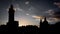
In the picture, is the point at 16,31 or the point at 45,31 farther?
the point at 45,31

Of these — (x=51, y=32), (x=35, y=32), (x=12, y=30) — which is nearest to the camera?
(x=12, y=30)

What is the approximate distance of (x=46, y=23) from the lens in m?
80.3

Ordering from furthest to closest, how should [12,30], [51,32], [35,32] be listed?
[51,32], [35,32], [12,30]

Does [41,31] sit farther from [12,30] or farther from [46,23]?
[12,30]

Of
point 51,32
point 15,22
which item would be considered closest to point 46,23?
point 51,32

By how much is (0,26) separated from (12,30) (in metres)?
14.4

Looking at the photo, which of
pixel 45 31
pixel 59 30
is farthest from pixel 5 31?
pixel 59 30

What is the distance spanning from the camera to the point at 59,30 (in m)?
77.8

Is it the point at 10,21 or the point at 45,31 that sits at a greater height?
the point at 10,21

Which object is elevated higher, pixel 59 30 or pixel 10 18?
pixel 10 18

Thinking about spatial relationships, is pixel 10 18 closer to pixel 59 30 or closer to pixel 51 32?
pixel 51 32

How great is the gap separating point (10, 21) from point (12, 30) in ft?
16.4

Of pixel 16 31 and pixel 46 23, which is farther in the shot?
pixel 46 23

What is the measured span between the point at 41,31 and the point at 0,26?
25.4m
